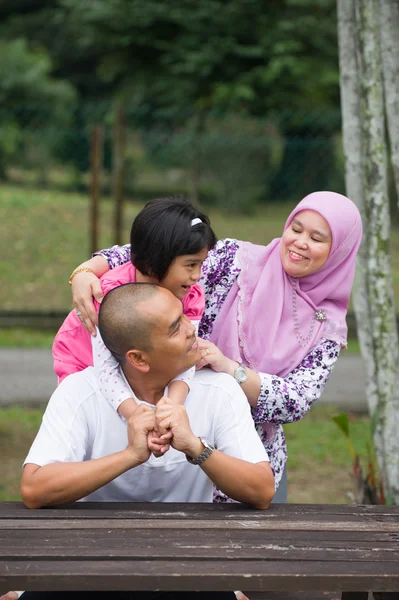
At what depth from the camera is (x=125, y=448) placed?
2.60m

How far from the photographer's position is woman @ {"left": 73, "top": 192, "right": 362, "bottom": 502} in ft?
9.37

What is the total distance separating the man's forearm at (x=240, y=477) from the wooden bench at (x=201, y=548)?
0.05 metres

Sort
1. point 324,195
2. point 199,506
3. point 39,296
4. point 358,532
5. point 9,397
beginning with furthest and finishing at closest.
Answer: point 39,296, point 9,397, point 324,195, point 199,506, point 358,532

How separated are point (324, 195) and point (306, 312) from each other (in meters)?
0.38

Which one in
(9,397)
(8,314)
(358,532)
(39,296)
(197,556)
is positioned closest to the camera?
(197,556)

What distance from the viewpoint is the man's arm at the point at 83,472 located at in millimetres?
2439

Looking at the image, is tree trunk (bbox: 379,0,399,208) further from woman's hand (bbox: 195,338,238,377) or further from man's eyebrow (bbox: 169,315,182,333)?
man's eyebrow (bbox: 169,315,182,333)

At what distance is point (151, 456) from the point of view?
269cm

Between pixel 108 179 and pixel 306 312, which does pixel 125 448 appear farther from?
pixel 108 179

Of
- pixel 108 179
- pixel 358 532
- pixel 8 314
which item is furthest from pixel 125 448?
pixel 108 179

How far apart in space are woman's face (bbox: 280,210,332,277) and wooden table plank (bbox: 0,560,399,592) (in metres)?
1.03

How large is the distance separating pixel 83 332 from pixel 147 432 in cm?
61

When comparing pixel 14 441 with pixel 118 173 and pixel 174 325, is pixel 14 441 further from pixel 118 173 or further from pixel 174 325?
pixel 174 325

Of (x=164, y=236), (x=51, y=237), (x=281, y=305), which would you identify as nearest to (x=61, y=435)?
(x=164, y=236)
